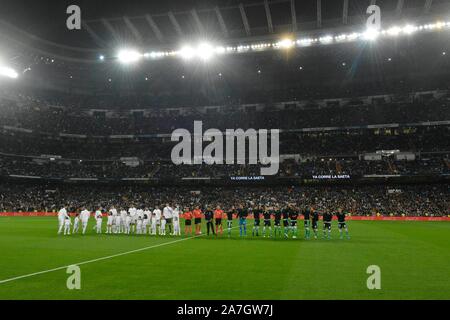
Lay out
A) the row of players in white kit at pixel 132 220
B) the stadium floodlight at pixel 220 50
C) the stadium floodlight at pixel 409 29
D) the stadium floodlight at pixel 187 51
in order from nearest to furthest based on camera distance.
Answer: the row of players in white kit at pixel 132 220 < the stadium floodlight at pixel 409 29 < the stadium floodlight at pixel 187 51 < the stadium floodlight at pixel 220 50

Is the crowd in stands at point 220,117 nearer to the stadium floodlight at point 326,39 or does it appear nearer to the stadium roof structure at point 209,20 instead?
the stadium roof structure at point 209,20

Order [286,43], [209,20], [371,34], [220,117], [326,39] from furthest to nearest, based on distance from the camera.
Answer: [220,117]
[286,43]
[326,39]
[371,34]
[209,20]

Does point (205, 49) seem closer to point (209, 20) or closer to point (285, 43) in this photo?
point (209, 20)

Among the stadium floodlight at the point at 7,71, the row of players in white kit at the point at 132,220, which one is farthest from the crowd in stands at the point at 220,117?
the row of players in white kit at the point at 132,220

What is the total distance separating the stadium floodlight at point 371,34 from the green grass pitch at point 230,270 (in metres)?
30.5

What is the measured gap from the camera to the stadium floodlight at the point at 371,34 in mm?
44519

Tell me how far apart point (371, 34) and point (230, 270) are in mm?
40395

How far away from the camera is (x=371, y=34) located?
45125 millimetres

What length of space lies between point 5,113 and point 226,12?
141 ft

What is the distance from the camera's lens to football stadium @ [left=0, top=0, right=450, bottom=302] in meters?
39.3

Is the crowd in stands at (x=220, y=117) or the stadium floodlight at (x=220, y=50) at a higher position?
the stadium floodlight at (x=220, y=50)

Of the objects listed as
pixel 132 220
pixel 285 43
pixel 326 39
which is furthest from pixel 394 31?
pixel 132 220

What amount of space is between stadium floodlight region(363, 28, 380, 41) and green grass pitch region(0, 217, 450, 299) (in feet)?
100.0

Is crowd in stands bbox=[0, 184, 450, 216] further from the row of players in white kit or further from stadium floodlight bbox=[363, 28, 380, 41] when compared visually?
the row of players in white kit
